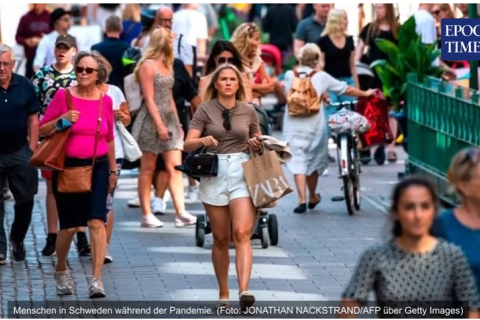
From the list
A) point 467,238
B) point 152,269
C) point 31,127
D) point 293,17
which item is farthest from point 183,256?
point 293,17

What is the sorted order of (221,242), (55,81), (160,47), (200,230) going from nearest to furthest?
1. (221,242)
2. (55,81)
3. (200,230)
4. (160,47)

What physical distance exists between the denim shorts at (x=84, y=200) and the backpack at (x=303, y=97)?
163 inches

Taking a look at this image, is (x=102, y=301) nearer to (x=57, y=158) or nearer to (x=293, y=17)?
(x=57, y=158)

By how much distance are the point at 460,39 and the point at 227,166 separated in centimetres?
234

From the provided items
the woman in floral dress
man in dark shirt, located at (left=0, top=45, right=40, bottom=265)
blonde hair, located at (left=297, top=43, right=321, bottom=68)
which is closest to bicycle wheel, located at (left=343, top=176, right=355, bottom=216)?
blonde hair, located at (left=297, top=43, right=321, bottom=68)

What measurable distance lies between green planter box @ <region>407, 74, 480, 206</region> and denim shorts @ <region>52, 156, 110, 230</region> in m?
3.62

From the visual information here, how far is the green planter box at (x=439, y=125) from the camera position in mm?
11930

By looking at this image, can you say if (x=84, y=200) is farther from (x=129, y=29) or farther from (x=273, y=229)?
(x=129, y=29)

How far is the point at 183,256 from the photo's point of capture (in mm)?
11016

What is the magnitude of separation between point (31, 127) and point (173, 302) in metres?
2.33

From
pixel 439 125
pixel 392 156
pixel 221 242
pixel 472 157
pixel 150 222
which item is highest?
pixel 472 157

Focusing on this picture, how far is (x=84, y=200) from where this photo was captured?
9.41 m

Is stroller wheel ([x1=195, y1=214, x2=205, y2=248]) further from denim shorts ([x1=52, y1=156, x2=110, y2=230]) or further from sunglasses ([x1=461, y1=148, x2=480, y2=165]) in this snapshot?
sunglasses ([x1=461, y1=148, x2=480, y2=165])

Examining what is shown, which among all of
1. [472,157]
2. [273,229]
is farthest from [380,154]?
[472,157]
